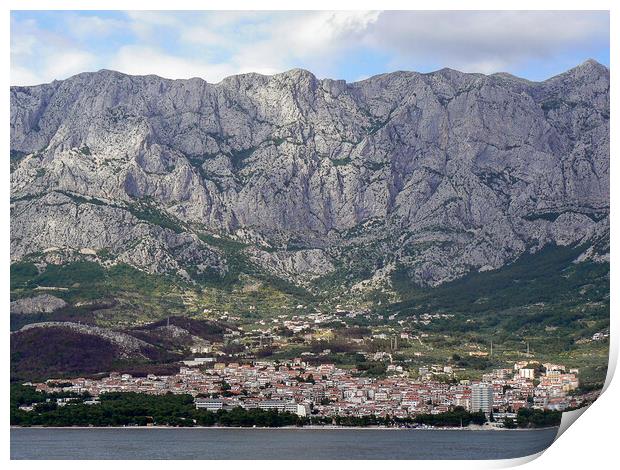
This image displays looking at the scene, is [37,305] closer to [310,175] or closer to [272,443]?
[310,175]

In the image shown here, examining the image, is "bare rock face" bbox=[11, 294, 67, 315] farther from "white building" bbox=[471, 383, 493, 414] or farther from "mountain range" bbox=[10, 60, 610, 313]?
"white building" bbox=[471, 383, 493, 414]

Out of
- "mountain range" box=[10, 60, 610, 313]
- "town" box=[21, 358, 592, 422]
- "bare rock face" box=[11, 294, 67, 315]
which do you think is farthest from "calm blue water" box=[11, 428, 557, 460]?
"mountain range" box=[10, 60, 610, 313]

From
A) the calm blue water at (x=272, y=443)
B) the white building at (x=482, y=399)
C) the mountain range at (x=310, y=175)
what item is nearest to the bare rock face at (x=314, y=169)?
the mountain range at (x=310, y=175)

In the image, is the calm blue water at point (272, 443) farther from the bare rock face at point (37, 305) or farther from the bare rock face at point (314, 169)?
the bare rock face at point (314, 169)

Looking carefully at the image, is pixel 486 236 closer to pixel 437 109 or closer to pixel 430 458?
pixel 437 109

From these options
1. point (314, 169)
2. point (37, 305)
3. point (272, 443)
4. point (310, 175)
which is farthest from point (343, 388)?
point (314, 169)

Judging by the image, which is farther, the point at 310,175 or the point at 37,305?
the point at 310,175
